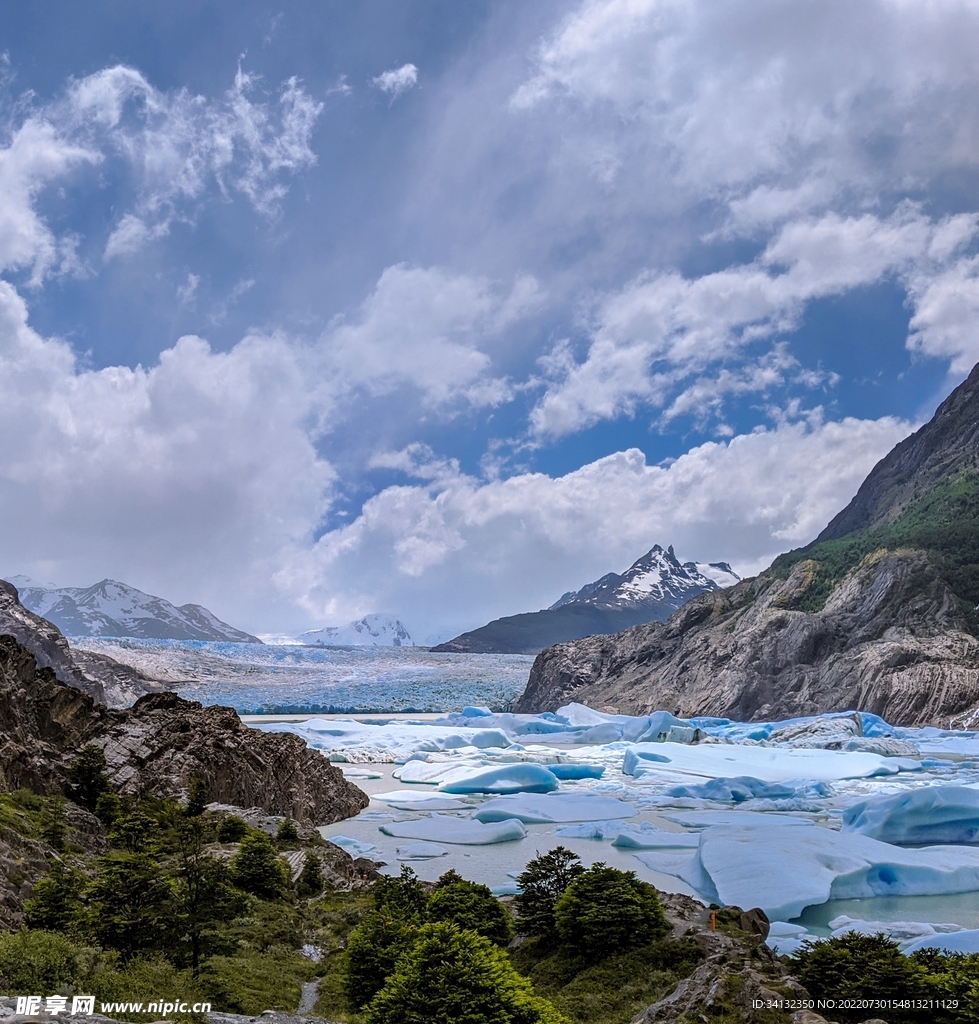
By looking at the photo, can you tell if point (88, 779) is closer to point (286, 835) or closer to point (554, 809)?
point (286, 835)

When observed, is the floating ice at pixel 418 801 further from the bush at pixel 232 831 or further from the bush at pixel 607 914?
the bush at pixel 607 914

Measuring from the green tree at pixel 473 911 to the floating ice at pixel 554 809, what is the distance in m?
15.6

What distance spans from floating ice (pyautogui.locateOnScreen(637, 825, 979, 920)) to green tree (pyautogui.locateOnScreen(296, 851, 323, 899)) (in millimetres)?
9314

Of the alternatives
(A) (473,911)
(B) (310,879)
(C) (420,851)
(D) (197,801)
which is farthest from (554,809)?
(A) (473,911)

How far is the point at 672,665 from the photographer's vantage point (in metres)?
90.1

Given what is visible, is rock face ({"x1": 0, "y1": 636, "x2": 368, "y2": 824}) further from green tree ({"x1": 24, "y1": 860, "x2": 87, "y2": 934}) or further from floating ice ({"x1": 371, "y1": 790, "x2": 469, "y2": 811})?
green tree ({"x1": 24, "y1": 860, "x2": 87, "y2": 934})

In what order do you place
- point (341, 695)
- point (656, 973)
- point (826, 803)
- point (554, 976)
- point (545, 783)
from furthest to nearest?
point (341, 695)
point (545, 783)
point (826, 803)
point (554, 976)
point (656, 973)

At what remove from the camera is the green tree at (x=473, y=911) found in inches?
507

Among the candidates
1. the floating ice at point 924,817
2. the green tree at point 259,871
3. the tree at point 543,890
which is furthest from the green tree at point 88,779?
the floating ice at point 924,817

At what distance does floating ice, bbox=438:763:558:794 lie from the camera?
36.1m

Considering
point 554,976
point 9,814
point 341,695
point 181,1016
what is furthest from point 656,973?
point 341,695

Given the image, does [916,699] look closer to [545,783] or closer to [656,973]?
[545,783]

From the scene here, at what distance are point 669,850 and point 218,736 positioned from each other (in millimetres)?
17295

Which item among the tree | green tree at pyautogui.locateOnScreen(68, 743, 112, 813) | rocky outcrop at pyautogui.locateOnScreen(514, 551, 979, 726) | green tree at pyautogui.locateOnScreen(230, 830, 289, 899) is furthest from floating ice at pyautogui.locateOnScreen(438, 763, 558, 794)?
rocky outcrop at pyautogui.locateOnScreen(514, 551, 979, 726)
